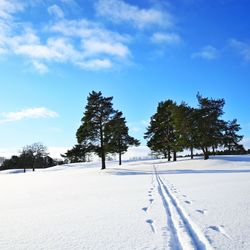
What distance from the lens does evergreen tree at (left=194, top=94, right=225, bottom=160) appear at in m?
39.8

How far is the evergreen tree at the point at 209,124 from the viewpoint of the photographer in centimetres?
3984

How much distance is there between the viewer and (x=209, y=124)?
40.2 m

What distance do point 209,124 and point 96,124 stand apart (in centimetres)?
1445

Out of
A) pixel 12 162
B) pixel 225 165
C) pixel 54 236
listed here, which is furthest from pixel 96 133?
pixel 12 162

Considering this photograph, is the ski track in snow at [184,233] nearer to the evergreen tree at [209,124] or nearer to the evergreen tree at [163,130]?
the evergreen tree at [209,124]

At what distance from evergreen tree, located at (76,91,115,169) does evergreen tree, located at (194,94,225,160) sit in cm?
1137

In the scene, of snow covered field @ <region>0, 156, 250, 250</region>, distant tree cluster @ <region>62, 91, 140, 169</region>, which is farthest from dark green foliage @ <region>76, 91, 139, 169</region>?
snow covered field @ <region>0, 156, 250, 250</region>

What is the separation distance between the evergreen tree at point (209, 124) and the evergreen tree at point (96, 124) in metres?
11.4

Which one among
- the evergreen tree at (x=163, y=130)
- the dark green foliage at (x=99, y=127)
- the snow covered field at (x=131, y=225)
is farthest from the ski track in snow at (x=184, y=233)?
the evergreen tree at (x=163, y=130)

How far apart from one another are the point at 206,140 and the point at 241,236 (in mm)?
34966

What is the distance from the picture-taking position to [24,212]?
9.16 meters

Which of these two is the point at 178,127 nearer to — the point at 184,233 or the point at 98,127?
the point at 98,127

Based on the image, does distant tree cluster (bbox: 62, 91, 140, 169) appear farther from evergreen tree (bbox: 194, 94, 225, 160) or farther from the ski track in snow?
the ski track in snow

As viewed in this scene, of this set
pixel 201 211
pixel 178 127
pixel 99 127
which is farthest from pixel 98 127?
pixel 201 211
